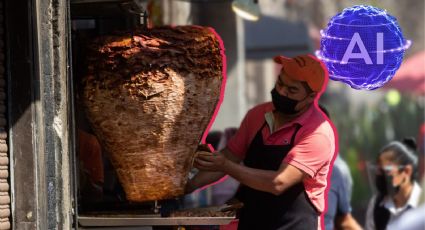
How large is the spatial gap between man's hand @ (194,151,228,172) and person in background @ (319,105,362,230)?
2.08 metres

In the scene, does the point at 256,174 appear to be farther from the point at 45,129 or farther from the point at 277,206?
the point at 45,129

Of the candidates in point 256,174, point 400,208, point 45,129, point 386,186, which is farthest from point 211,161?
point 386,186

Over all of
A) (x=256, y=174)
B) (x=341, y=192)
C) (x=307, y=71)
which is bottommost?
(x=341, y=192)

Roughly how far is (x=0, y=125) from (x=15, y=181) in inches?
9.5

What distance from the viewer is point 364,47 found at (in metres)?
4.40

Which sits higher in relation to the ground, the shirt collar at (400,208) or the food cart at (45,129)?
the food cart at (45,129)

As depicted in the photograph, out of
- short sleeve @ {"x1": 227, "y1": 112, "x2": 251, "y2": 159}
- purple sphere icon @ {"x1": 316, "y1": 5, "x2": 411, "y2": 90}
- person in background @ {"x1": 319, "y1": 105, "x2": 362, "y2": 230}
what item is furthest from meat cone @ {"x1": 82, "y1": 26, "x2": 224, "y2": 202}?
person in background @ {"x1": 319, "y1": 105, "x2": 362, "y2": 230}

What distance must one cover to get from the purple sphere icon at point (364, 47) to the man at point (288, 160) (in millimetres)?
132

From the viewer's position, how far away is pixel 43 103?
3879 millimetres

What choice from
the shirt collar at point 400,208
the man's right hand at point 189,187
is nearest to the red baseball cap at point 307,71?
the man's right hand at point 189,187

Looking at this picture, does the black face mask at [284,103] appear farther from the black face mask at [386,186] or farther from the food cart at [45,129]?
the black face mask at [386,186]

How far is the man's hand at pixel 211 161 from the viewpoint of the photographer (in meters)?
4.23

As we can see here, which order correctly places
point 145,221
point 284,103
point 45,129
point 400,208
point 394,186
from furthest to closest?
point 394,186 → point 400,208 → point 284,103 → point 145,221 → point 45,129

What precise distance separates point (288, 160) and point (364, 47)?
2.15 feet
